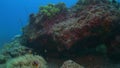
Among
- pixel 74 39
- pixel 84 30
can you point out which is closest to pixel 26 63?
pixel 74 39

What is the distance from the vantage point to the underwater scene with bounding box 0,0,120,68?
8.23 metres

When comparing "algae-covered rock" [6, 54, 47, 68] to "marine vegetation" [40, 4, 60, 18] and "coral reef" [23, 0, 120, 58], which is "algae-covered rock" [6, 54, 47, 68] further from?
"marine vegetation" [40, 4, 60, 18]

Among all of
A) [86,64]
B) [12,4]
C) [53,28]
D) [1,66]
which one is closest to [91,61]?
[86,64]

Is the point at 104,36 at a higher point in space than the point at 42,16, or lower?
lower

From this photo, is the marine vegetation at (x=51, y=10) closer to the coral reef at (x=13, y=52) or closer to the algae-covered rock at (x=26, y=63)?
the coral reef at (x=13, y=52)

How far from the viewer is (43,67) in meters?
8.00

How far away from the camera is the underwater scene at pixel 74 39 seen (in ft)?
27.0

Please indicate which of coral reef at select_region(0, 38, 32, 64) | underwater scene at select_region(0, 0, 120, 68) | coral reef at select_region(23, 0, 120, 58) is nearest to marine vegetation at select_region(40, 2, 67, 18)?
underwater scene at select_region(0, 0, 120, 68)

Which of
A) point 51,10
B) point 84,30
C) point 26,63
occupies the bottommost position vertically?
point 26,63

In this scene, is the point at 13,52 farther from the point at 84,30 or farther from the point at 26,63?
the point at 84,30

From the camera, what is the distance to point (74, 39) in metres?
8.30

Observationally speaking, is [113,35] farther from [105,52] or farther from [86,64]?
[86,64]

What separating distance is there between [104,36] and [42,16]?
324cm

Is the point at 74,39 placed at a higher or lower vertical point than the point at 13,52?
lower
